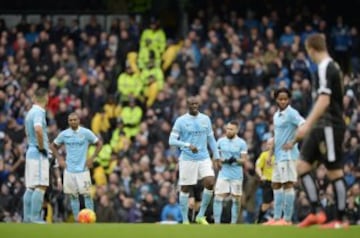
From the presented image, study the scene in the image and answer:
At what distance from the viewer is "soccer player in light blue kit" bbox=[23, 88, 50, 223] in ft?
70.6

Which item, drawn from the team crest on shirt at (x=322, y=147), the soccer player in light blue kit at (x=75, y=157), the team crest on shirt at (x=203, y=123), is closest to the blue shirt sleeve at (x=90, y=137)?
the soccer player in light blue kit at (x=75, y=157)

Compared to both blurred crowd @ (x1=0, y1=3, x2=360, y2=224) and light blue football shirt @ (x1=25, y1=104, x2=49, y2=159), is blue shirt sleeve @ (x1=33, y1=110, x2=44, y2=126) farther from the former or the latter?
blurred crowd @ (x1=0, y1=3, x2=360, y2=224)

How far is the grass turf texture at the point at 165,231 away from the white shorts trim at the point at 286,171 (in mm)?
4098

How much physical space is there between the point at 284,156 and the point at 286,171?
0.79 ft

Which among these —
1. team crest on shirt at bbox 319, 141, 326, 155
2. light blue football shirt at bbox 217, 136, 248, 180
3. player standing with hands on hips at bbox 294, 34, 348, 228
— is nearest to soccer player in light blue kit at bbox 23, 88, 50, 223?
light blue football shirt at bbox 217, 136, 248, 180

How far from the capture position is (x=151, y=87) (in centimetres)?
3256

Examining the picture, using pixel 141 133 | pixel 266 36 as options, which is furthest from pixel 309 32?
pixel 141 133

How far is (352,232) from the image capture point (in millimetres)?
16250

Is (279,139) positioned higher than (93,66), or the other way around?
(93,66)

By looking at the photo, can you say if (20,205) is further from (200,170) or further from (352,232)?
(352,232)

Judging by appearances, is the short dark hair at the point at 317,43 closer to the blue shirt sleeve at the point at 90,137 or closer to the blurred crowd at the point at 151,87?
the blue shirt sleeve at the point at 90,137

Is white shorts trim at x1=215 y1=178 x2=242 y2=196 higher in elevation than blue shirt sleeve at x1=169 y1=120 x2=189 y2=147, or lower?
lower

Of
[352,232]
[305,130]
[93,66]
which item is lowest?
[352,232]

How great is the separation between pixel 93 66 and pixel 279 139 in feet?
41.3
